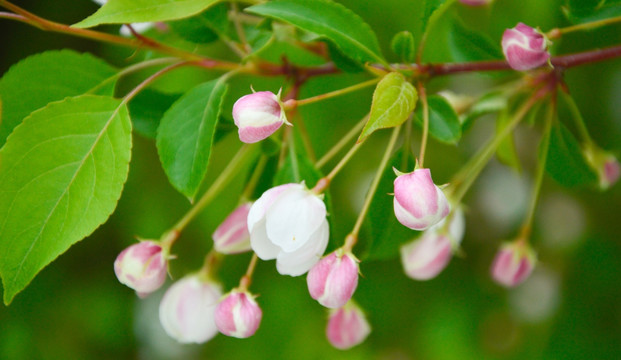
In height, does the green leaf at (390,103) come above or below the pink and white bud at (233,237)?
above

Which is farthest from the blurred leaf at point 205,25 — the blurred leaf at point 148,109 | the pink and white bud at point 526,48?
the pink and white bud at point 526,48

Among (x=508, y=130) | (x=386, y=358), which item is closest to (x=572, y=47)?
(x=508, y=130)

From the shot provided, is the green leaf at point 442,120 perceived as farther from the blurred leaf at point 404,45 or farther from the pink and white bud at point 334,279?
the pink and white bud at point 334,279

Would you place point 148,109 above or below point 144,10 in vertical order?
below

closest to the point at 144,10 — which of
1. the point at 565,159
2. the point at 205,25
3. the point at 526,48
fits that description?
the point at 205,25

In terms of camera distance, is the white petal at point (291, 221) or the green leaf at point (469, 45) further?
Result: the green leaf at point (469, 45)

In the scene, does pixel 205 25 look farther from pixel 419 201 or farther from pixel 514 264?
pixel 514 264
